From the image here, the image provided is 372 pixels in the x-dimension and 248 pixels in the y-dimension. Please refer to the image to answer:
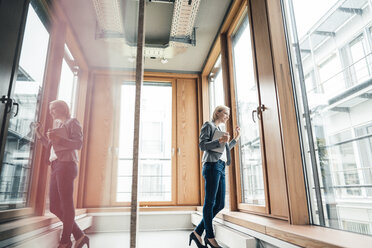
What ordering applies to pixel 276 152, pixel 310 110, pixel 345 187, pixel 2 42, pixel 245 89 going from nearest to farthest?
pixel 2 42, pixel 345 187, pixel 310 110, pixel 276 152, pixel 245 89

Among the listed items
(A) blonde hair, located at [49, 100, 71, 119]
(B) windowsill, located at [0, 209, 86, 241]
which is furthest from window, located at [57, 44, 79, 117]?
(B) windowsill, located at [0, 209, 86, 241]

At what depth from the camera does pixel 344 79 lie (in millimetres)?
1238

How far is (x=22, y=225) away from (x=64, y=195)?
8cm

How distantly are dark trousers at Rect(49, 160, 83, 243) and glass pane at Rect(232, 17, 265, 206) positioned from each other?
6.11ft

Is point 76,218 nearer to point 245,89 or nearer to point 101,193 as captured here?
point 101,193

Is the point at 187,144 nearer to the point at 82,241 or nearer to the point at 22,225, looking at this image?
the point at 82,241

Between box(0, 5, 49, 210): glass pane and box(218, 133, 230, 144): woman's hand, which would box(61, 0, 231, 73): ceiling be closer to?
box(0, 5, 49, 210): glass pane

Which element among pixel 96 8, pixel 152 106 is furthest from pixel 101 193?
pixel 152 106

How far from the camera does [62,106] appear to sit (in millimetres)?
368

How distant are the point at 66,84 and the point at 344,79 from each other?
1.33 meters

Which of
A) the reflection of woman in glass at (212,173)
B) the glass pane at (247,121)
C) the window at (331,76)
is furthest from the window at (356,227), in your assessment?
the reflection of woman in glass at (212,173)

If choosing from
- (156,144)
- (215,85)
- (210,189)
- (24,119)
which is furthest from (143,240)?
(24,119)

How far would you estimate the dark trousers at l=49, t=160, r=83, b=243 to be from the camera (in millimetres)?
340

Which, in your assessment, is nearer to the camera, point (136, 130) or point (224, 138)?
point (136, 130)
